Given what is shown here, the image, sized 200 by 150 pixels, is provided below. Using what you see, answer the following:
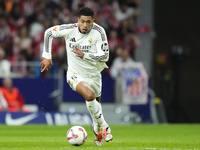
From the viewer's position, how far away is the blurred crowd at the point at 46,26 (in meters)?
16.1

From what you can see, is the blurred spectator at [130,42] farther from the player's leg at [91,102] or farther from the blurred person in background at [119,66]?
the player's leg at [91,102]

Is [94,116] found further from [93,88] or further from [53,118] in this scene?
[53,118]

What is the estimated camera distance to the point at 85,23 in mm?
8148

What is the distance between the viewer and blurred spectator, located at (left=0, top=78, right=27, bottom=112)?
Result: 48.8 feet

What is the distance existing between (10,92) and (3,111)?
676mm

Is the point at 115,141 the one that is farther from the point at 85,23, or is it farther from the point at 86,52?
the point at 85,23

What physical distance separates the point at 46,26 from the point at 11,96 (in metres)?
3.28

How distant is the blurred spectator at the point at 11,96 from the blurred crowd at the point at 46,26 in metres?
0.60

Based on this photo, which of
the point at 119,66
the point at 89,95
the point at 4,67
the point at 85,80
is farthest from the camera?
the point at 119,66

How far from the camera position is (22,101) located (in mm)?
15312

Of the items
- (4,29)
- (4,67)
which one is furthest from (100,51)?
(4,29)

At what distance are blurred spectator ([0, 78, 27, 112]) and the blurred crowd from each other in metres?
0.60

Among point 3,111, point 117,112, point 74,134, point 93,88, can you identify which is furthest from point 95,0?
point 74,134

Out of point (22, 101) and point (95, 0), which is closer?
point (22, 101)
